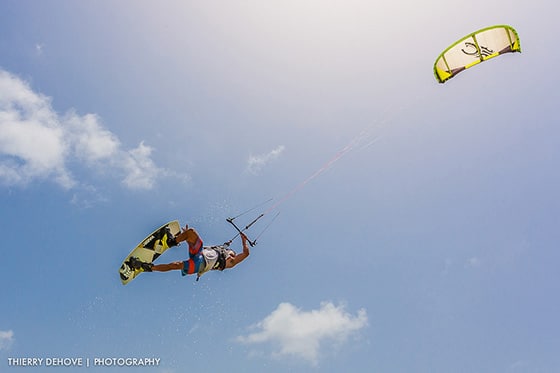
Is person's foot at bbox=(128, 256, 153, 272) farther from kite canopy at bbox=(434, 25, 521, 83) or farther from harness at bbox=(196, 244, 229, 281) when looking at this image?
kite canopy at bbox=(434, 25, 521, 83)

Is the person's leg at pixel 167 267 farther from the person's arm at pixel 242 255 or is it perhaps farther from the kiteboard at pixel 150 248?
the person's arm at pixel 242 255

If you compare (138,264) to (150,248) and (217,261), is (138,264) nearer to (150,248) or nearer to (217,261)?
(150,248)

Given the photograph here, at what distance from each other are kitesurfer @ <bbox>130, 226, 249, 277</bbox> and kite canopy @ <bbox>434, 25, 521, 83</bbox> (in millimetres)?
7836

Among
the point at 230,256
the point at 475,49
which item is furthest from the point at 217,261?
the point at 475,49

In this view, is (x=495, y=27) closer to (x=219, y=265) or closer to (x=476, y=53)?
(x=476, y=53)

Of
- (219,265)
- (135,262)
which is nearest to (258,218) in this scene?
(219,265)

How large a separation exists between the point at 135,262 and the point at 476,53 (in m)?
10.1

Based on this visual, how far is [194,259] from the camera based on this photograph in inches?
354

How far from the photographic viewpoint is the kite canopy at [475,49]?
418 inches

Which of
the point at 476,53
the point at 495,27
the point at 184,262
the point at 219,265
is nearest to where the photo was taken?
the point at 184,262

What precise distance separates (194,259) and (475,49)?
8953 mm

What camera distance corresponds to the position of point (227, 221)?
31.9 ft

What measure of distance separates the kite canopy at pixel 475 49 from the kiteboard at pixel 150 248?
27.4 ft

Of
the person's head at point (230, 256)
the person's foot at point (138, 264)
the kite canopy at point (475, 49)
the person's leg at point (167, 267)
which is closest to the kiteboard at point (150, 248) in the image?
the person's foot at point (138, 264)
